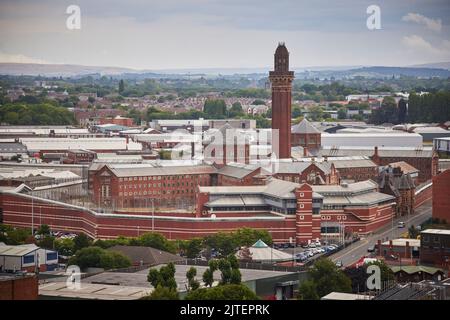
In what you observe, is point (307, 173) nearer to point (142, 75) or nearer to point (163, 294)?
point (163, 294)

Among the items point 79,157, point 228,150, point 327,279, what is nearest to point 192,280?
point 327,279

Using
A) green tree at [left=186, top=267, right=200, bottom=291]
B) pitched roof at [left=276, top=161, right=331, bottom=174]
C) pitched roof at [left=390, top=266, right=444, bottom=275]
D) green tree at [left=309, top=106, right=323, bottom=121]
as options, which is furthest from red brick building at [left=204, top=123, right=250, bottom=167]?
green tree at [left=309, top=106, right=323, bottom=121]

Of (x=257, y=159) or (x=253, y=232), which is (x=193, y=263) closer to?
(x=253, y=232)

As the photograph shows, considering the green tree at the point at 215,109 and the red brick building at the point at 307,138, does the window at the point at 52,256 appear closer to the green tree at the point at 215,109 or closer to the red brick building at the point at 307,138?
the red brick building at the point at 307,138

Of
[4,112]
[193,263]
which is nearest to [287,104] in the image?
[193,263]
